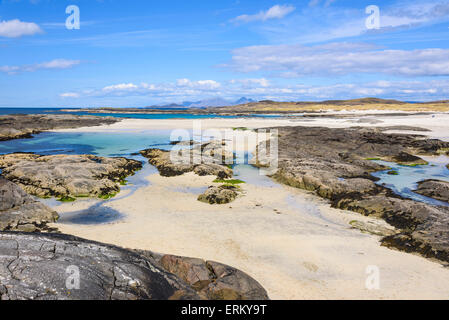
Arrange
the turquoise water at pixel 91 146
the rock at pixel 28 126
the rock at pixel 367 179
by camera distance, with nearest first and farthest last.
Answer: the rock at pixel 367 179, the turquoise water at pixel 91 146, the rock at pixel 28 126

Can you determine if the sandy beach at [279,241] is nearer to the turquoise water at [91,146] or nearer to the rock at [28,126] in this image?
the turquoise water at [91,146]

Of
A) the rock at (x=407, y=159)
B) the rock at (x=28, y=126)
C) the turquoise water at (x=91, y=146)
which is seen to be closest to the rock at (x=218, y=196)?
the turquoise water at (x=91, y=146)

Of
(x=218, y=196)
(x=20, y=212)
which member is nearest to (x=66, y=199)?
(x=20, y=212)

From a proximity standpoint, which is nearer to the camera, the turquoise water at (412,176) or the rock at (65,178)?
the rock at (65,178)

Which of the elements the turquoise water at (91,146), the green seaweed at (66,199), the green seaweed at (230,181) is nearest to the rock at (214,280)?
the green seaweed at (66,199)

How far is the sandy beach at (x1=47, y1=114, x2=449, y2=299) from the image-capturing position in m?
9.77

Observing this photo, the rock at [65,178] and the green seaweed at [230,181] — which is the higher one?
the rock at [65,178]

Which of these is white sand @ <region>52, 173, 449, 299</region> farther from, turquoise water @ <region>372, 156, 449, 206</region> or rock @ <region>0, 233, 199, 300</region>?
turquoise water @ <region>372, 156, 449, 206</region>

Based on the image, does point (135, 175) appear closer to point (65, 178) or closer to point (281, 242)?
point (65, 178)

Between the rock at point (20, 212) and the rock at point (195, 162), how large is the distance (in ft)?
38.8

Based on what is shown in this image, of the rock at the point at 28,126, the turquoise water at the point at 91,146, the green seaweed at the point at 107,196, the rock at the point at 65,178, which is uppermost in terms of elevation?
the rock at the point at 28,126

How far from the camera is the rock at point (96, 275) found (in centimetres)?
623

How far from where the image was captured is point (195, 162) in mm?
28641

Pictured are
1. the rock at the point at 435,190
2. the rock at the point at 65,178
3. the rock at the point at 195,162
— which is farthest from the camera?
the rock at the point at 195,162
